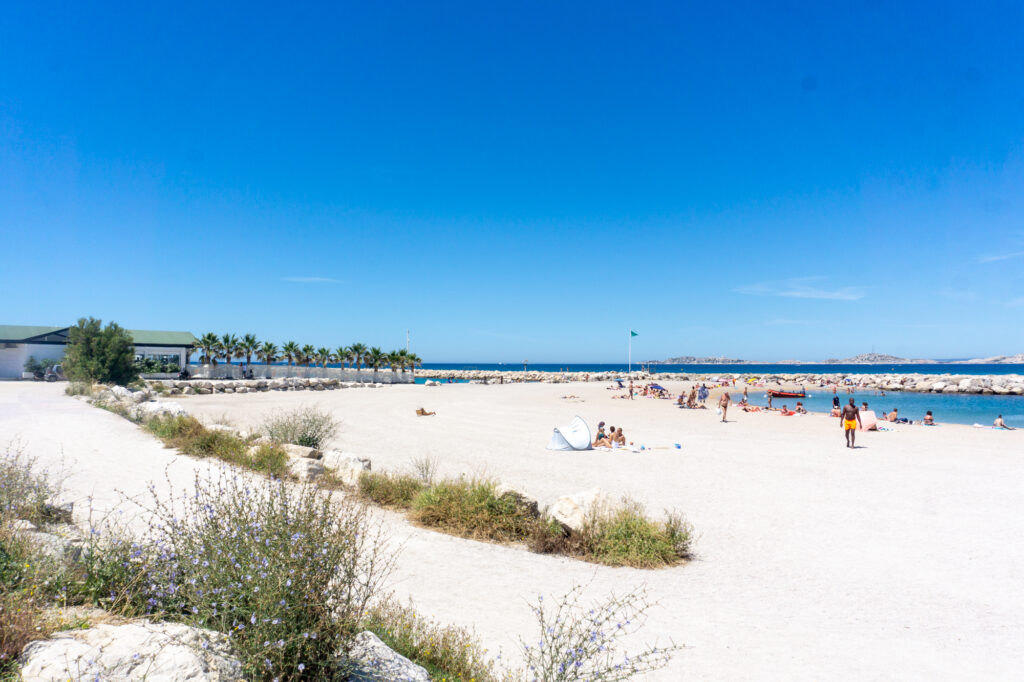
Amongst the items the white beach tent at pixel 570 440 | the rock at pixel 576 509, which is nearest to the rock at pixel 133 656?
the rock at pixel 576 509

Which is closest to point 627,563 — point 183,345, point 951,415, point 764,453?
point 764,453

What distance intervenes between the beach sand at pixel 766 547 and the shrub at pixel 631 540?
0.68 feet

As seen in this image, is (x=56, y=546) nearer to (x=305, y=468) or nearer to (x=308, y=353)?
(x=305, y=468)

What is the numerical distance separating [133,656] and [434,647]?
1883 millimetres

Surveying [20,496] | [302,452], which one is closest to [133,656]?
[20,496]

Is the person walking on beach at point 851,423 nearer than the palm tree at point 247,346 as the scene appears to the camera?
Yes

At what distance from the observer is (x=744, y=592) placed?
585cm

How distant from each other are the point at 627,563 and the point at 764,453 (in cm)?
1040

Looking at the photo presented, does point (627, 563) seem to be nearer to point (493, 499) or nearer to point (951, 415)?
point (493, 499)

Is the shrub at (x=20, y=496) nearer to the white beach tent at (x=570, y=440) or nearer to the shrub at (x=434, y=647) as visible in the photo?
the shrub at (x=434, y=647)

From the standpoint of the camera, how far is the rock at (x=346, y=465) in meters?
9.58

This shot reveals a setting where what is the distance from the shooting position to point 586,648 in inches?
125

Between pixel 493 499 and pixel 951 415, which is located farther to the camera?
pixel 951 415

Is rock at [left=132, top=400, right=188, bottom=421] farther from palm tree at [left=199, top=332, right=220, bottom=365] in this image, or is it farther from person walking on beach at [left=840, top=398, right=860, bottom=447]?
palm tree at [left=199, top=332, right=220, bottom=365]
